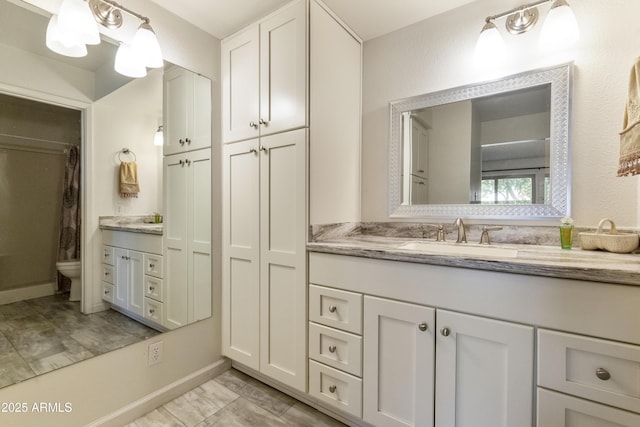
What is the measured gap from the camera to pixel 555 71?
1344mm

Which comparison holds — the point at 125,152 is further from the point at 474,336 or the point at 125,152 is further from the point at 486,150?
the point at 486,150

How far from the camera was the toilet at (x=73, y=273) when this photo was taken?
127 centimetres

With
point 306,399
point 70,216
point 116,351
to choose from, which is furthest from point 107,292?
point 306,399

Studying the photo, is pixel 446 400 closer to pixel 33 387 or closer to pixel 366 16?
pixel 33 387

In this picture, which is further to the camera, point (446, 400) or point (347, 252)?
point (347, 252)

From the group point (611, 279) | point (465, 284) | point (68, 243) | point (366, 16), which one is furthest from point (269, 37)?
point (611, 279)

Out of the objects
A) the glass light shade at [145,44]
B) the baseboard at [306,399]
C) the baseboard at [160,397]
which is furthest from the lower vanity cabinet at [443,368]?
the glass light shade at [145,44]

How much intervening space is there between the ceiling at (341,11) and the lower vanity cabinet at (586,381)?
1.72 m

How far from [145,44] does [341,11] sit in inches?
42.2

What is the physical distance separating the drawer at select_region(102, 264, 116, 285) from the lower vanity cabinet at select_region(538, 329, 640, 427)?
185cm

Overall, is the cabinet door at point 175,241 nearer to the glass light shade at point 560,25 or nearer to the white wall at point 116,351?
the white wall at point 116,351

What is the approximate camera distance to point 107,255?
1383 mm

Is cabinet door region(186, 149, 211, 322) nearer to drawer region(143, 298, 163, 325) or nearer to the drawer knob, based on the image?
drawer region(143, 298, 163, 325)

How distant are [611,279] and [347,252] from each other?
89cm
